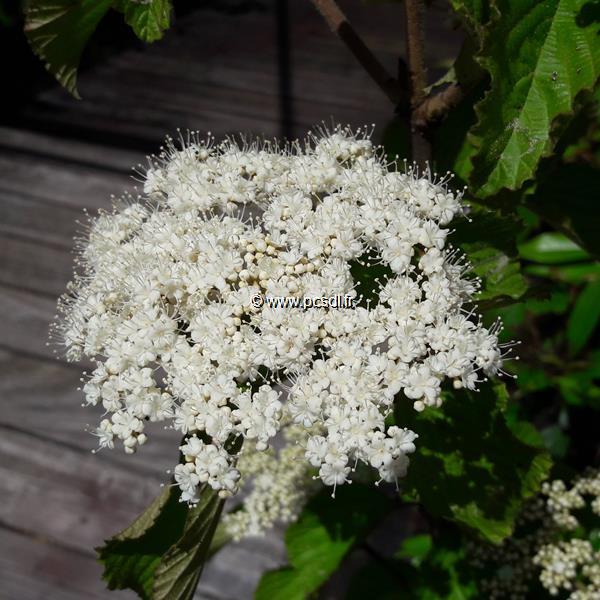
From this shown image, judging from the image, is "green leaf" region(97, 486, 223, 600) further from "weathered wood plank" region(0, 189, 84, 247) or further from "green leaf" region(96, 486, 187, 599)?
"weathered wood plank" region(0, 189, 84, 247)

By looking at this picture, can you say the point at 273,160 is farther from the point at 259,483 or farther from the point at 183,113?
the point at 183,113

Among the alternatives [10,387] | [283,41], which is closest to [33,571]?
[10,387]

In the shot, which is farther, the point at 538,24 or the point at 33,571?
the point at 33,571

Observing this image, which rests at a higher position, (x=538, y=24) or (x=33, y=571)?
(x=538, y=24)

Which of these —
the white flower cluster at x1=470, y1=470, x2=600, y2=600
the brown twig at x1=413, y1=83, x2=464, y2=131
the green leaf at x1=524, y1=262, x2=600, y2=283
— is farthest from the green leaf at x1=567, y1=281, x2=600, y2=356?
the brown twig at x1=413, y1=83, x2=464, y2=131

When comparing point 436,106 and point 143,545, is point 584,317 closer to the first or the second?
point 436,106

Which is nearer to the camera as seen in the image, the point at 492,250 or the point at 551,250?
the point at 492,250

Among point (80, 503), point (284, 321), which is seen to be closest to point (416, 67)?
point (284, 321)
